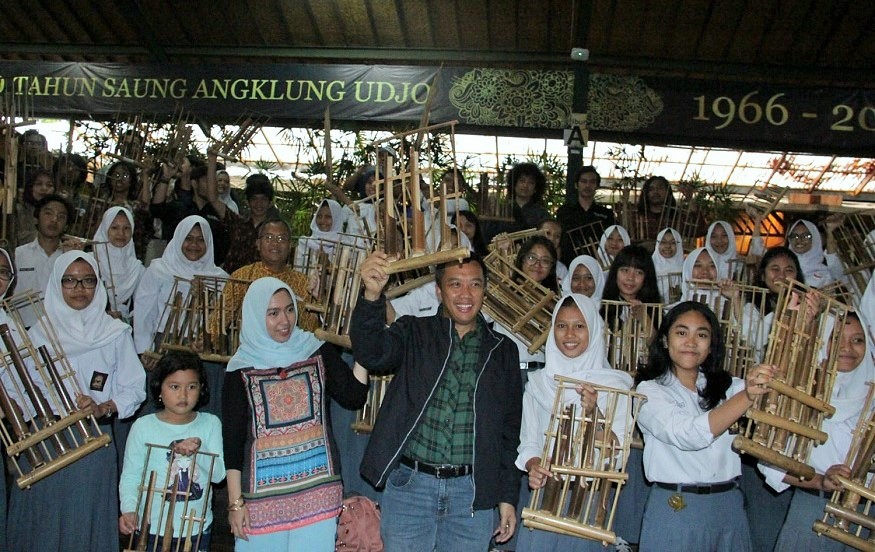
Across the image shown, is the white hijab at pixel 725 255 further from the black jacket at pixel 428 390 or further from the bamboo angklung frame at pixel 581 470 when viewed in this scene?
the black jacket at pixel 428 390

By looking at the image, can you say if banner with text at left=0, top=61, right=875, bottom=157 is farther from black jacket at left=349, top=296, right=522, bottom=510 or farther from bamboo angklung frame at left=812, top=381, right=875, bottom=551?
bamboo angklung frame at left=812, top=381, right=875, bottom=551

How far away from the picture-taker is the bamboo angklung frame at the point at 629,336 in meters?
4.62

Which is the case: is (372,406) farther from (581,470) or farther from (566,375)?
(581,470)

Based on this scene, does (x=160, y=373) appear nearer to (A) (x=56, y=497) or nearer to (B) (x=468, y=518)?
(A) (x=56, y=497)

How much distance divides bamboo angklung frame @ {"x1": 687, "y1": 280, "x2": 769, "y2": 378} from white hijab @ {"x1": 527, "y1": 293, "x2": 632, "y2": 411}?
3.32ft

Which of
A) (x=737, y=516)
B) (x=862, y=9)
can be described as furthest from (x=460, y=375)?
(x=862, y=9)

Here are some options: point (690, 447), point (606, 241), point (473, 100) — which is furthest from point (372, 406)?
point (473, 100)

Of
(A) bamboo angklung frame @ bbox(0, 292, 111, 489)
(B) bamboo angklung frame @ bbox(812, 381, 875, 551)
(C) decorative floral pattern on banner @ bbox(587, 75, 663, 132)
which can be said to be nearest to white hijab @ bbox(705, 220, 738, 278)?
(C) decorative floral pattern on banner @ bbox(587, 75, 663, 132)

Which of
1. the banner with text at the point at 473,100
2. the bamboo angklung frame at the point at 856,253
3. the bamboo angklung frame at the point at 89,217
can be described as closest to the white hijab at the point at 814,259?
the bamboo angklung frame at the point at 856,253

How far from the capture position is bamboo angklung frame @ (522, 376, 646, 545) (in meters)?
3.21

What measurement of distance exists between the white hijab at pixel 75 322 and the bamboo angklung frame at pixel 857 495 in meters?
3.26

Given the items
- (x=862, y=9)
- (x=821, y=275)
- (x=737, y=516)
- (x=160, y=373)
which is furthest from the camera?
(x=862, y=9)

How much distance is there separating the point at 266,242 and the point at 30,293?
148 cm

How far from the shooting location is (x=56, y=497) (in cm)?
386
